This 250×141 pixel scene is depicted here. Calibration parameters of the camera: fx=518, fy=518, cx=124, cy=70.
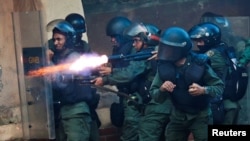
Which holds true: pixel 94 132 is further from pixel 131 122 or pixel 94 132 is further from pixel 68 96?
pixel 68 96

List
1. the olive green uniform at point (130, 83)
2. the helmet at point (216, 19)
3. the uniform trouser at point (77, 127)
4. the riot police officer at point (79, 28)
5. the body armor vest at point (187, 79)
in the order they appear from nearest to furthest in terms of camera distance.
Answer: the body armor vest at point (187, 79) < the uniform trouser at point (77, 127) < the olive green uniform at point (130, 83) < the riot police officer at point (79, 28) < the helmet at point (216, 19)

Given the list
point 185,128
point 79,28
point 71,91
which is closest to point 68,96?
point 71,91

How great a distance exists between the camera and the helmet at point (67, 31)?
5959 millimetres

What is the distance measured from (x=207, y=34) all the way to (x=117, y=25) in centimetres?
110

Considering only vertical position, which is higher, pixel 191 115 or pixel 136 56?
pixel 136 56

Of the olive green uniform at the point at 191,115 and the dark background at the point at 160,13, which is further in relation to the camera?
the dark background at the point at 160,13

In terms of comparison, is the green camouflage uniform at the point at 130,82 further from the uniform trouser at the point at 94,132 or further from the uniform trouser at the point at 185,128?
the uniform trouser at the point at 185,128

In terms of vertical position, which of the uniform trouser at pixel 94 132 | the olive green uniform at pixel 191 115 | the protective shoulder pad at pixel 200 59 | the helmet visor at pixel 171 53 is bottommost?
the uniform trouser at pixel 94 132

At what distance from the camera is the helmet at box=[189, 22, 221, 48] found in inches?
241

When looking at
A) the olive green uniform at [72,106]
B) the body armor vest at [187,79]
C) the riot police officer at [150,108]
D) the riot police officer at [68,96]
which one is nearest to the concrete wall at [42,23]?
the riot police officer at [68,96]

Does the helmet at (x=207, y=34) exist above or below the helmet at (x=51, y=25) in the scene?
below

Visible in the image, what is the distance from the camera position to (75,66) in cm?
593

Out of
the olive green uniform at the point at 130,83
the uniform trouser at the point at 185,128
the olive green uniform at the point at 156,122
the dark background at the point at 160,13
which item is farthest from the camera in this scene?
the dark background at the point at 160,13

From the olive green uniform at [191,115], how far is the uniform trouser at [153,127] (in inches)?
12.7
